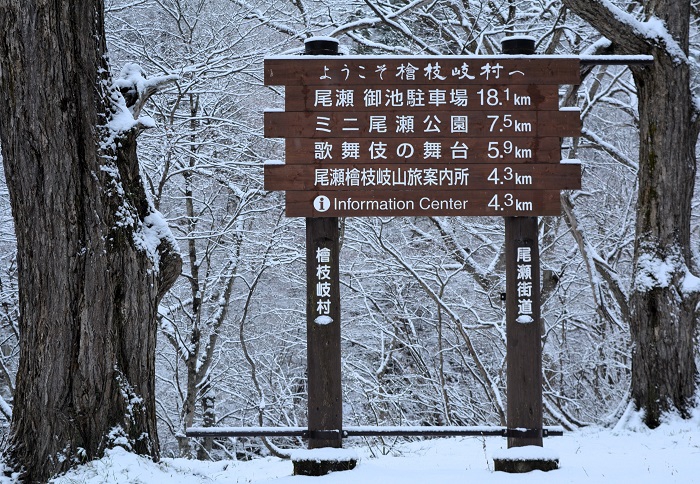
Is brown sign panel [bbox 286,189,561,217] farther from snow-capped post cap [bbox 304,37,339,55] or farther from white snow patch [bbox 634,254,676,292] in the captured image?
white snow patch [bbox 634,254,676,292]

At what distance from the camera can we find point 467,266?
11.7 m

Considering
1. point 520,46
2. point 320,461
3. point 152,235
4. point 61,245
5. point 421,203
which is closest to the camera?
point 61,245

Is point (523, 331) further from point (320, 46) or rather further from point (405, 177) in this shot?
point (320, 46)

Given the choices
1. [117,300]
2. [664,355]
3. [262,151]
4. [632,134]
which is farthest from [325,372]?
[632,134]

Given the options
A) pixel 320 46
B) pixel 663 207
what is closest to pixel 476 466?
pixel 663 207

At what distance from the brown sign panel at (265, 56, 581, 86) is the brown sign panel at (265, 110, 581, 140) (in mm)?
236

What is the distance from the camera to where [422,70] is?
5.28 m

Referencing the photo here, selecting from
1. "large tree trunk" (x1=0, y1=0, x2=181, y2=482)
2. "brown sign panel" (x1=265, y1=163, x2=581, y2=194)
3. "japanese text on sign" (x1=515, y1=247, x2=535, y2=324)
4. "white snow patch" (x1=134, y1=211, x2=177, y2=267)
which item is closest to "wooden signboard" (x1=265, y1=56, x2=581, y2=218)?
"brown sign panel" (x1=265, y1=163, x2=581, y2=194)

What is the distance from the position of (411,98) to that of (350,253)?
7881mm

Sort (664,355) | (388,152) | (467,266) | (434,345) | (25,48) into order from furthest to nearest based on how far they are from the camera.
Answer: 1. (434,345)
2. (467,266)
3. (664,355)
4. (388,152)
5. (25,48)

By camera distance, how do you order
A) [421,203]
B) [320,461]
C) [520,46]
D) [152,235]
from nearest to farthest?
[152,235] < [320,461] < [421,203] < [520,46]

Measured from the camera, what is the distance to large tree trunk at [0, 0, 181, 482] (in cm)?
436

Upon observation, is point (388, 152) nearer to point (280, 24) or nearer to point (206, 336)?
point (280, 24)

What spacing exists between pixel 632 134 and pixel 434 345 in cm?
540
